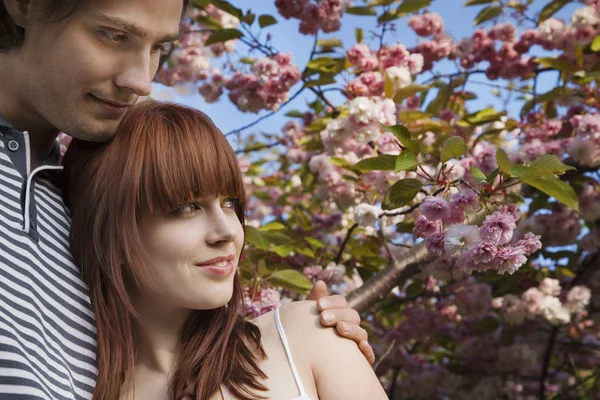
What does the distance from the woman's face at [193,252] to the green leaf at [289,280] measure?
32.6 inches

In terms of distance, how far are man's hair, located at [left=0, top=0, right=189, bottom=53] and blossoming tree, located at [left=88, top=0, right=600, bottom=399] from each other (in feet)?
2.46

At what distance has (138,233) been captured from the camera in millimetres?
1444

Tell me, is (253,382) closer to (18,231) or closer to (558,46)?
(18,231)

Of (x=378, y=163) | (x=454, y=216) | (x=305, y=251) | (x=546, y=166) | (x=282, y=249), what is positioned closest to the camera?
Result: (x=546, y=166)

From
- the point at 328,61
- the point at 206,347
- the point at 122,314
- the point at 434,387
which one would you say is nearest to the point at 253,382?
the point at 206,347

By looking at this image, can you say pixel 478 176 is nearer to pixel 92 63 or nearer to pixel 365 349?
pixel 365 349

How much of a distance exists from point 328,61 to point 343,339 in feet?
5.43

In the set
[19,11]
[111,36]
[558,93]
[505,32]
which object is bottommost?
[111,36]

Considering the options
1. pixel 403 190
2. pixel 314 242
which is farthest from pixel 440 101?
pixel 403 190

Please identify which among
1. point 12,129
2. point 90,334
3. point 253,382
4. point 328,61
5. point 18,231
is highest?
point 328,61

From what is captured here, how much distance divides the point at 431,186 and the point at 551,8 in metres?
1.06

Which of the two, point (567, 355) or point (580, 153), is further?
point (567, 355)

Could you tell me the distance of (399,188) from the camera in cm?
188

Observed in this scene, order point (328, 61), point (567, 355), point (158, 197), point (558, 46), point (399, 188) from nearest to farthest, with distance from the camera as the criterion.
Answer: point (158, 197), point (399, 188), point (328, 61), point (558, 46), point (567, 355)
